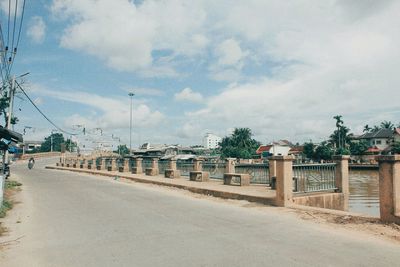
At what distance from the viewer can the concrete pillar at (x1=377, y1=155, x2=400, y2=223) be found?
298 inches

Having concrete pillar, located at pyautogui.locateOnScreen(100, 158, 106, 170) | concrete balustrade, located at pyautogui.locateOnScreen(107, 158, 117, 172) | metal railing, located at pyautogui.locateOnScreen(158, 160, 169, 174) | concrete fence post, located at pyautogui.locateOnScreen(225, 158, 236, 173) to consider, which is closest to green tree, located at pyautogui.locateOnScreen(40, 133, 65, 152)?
concrete pillar, located at pyautogui.locateOnScreen(100, 158, 106, 170)

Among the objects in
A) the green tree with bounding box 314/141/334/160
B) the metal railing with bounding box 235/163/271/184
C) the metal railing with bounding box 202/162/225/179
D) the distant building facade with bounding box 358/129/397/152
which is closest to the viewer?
the metal railing with bounding box 235/163/271/184

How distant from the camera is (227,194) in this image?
12906mm

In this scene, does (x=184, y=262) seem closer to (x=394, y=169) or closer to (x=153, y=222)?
(x=153, y=222)

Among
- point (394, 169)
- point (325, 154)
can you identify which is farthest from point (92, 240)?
point (325, 154)

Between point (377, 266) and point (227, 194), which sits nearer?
point (377, 266)

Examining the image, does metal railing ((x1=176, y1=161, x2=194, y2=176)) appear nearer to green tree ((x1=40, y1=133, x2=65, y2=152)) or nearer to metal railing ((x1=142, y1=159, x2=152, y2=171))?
metal railing ((x1=142, y1=159, x2=152, y2=171))

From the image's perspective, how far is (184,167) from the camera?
75.0 feet

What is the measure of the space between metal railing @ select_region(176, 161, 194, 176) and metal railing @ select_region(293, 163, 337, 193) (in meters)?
10.1

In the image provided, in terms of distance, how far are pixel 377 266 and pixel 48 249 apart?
529 cm

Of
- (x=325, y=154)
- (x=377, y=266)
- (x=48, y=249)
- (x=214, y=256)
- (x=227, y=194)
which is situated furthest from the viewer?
(x=325, y=154)

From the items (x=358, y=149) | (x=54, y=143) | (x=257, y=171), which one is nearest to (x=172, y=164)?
(x=257, y=171)

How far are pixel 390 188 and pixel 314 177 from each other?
16.5ft

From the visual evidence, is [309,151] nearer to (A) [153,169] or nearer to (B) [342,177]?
(A) [153,169]
